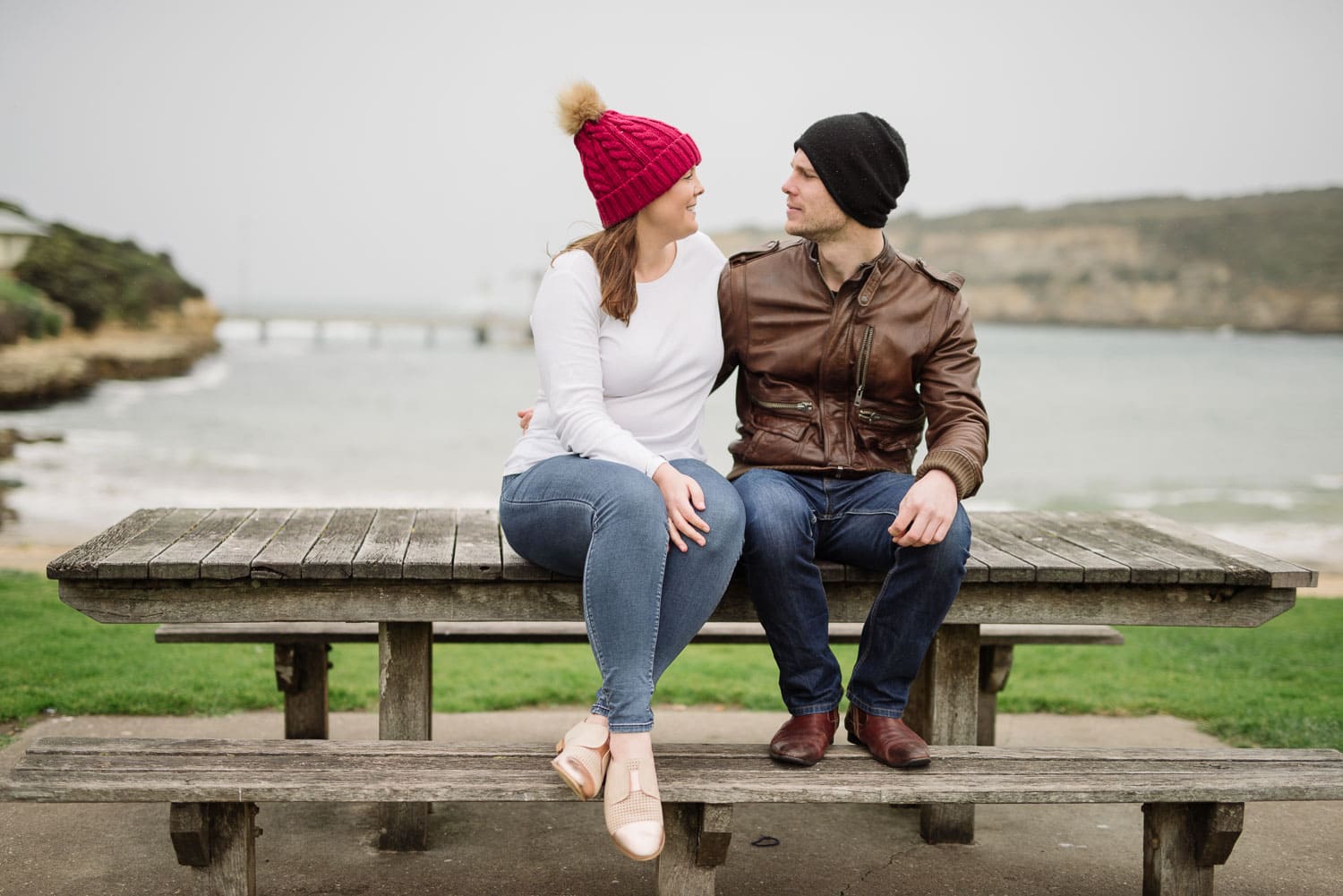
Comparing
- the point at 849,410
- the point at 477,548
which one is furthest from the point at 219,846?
the point at 849,410

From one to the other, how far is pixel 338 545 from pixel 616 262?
3.24 feet

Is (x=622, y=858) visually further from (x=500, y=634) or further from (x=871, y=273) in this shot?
(x=871, y=273)

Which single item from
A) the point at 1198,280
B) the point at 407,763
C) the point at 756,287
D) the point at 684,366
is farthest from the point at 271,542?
the point at 1198,280

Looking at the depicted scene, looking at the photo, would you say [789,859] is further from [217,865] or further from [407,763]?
[217,865]

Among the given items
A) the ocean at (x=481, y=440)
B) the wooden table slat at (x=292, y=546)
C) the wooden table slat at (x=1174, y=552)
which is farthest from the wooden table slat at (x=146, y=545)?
the ocean at (x=481, y=440)

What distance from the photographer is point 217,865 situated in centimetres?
274

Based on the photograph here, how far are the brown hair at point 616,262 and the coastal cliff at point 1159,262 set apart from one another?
70.5 metres

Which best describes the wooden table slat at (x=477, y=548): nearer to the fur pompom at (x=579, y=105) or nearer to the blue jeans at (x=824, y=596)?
the blue jeans at (x=824, y=596)

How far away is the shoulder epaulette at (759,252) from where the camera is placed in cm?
329

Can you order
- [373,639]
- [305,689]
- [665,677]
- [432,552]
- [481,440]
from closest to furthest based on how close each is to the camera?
[432,552] < [373,639] < [305,689] < [665,677] < [481,440]

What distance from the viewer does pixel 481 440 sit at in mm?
30875

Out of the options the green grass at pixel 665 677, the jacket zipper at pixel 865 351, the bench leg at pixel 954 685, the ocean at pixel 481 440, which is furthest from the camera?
the ocean at pixel 481 440

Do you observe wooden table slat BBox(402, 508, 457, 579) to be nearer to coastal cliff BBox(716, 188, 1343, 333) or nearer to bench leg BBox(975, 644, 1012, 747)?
bench leg BBox(975, 644, 1012, 747)

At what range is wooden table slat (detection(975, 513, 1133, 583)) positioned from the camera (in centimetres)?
296
